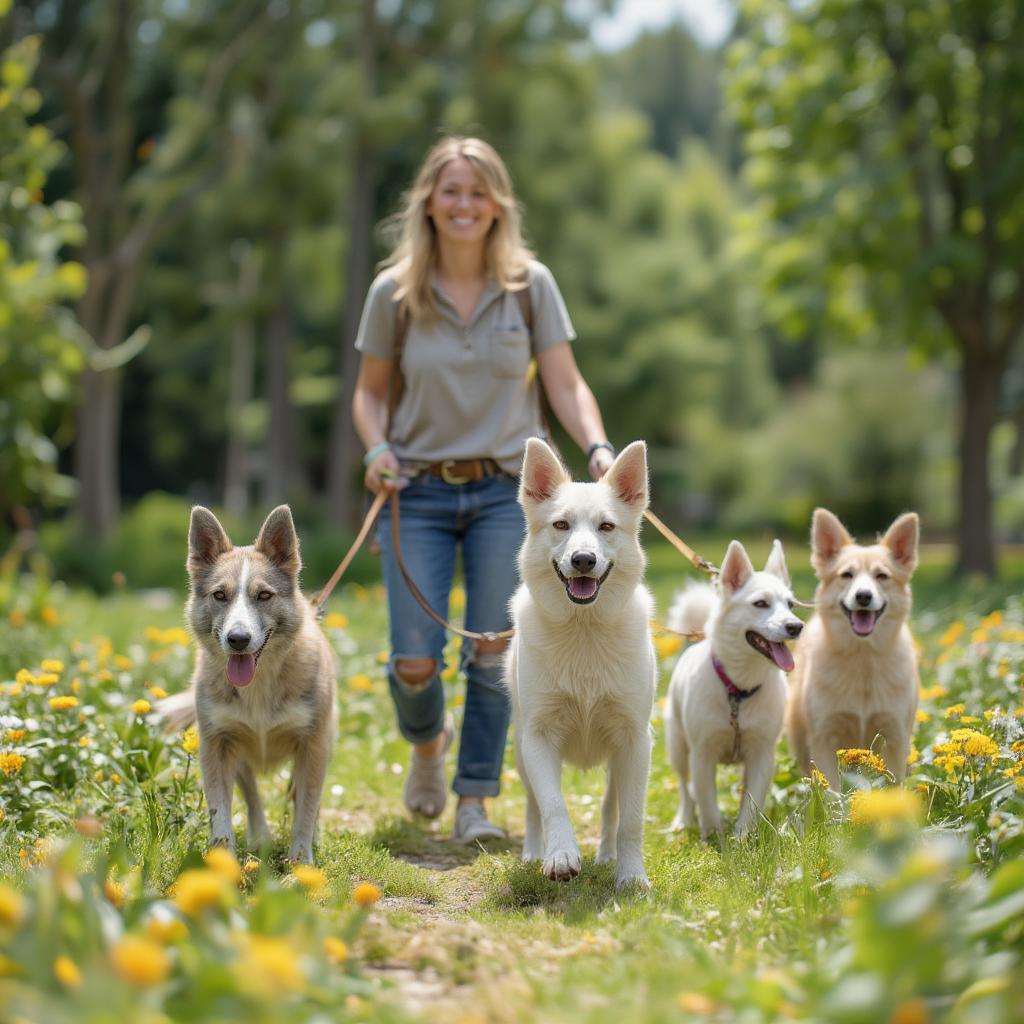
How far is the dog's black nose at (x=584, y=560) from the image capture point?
4133mm

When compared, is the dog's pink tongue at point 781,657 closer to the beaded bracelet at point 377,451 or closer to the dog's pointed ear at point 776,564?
the dog's pointed ear at point 776,564

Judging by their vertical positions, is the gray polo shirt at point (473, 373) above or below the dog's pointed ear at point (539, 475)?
above

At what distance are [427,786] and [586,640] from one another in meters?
1.77

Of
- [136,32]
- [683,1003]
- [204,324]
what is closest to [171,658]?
[683,1003]

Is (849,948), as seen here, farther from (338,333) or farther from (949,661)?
(338,333)

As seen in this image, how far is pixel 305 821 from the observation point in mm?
4461

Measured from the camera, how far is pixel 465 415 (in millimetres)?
5434

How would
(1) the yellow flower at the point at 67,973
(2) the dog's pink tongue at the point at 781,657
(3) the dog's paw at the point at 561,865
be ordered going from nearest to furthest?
(1) the yellow flower at the point at 67,973 < (3) the dog's paw at the point at 561,865 < (2) the dog's pink tongue at the point at 781,657

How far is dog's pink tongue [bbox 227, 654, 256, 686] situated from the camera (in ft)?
14.0

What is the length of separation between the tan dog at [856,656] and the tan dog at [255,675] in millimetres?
2184

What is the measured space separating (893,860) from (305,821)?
2.68 metres

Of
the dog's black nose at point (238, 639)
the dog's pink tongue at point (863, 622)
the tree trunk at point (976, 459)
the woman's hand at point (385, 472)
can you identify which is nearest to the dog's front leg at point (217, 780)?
the dog's black nose at point (238, 639)

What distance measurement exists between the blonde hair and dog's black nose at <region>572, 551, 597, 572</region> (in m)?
1.84

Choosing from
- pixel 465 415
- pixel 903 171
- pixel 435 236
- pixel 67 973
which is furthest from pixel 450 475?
pixel 903 171
